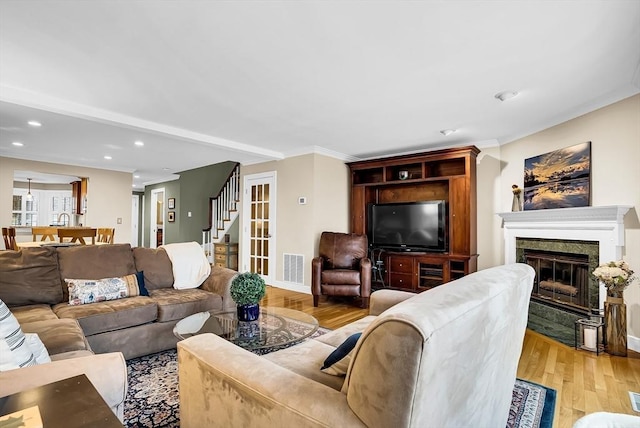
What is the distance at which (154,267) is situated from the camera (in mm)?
3262

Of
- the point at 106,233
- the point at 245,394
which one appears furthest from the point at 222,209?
the point at 245,394

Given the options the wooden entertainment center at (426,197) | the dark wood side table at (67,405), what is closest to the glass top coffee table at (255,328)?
the dark wood side table at (67,405)

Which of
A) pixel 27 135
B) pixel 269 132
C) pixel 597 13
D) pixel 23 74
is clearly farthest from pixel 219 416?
pixel 27 135

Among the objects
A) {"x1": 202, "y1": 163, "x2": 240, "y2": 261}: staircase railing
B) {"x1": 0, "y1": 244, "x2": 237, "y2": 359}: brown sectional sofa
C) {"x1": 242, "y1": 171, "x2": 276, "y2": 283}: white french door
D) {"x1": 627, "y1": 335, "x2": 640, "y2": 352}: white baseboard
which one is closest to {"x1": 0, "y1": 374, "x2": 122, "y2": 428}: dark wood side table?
{"x1": 0, "y1": 244, "x2": 237, "y2": 359}: brown sectional sofa

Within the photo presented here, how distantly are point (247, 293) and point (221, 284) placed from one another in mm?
1144

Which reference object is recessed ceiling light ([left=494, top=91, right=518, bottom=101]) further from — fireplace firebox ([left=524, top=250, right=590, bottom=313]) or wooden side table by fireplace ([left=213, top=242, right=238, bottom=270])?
wooden side table by fireplace ([left=213, top=242, right=238, bottom=270])

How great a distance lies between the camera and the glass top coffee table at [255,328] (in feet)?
6.49

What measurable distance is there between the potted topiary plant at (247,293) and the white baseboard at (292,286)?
119 inches

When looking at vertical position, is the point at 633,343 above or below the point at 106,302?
below

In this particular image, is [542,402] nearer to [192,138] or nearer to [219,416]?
[219,416]

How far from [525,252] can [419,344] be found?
4055 mm

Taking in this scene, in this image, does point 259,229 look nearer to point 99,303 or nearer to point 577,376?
point 99,303

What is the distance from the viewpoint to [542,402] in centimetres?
211

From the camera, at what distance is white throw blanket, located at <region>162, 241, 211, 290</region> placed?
131 inches
